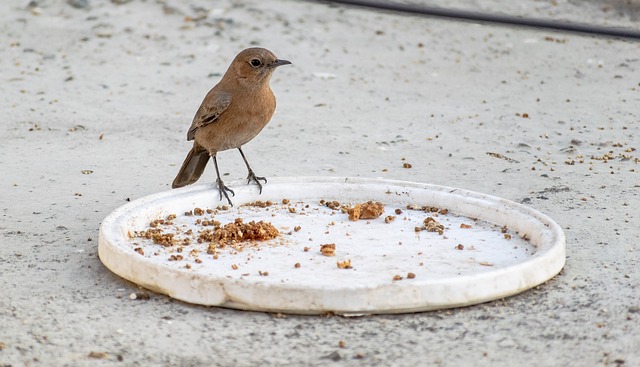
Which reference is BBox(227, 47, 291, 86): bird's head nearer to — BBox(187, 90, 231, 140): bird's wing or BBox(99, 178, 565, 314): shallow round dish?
BBox(187, 90, 231, 140): bird's wing

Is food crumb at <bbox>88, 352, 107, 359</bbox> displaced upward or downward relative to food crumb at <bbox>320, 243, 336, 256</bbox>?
downward

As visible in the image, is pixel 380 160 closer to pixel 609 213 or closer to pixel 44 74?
pixel 609 213

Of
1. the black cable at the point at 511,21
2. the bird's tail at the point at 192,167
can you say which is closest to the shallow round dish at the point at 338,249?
the bird's tail at the point at 192,167

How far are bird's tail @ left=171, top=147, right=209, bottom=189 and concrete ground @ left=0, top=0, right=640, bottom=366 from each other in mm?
317

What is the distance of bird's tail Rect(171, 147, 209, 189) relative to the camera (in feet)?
18.7

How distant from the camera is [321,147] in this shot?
6953 millimetres

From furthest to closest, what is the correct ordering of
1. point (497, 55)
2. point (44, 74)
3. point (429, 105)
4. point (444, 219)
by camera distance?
point (497, 55), point (44, 74), point (429, 105), point (444, 219)

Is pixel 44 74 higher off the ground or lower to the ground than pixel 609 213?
lower

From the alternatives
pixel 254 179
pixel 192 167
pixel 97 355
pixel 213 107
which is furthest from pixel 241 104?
pixel 97 355

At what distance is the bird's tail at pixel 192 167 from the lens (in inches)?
225

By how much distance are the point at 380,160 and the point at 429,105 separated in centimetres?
156

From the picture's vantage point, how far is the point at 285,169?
253 inches

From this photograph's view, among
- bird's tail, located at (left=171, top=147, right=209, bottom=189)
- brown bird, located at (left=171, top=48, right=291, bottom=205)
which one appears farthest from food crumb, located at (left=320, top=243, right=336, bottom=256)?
bird's tail, located at (left=171, top=147, right=209, bottom=189)

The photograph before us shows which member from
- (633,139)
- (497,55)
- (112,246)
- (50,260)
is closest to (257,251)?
→ (112,246)
